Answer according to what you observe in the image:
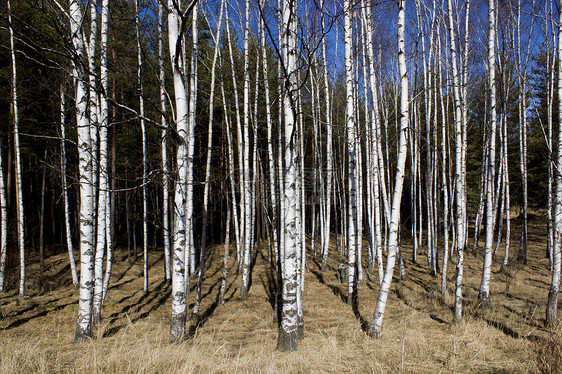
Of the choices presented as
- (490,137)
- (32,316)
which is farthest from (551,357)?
(32,316)

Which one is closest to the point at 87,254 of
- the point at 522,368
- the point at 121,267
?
the point at 522,368

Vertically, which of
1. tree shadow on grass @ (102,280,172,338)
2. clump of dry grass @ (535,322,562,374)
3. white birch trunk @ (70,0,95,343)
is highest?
white birch trunk @ (70,0,95,343)

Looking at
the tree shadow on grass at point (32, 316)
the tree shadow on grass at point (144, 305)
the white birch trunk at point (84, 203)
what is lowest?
the tree shadow on grass at point (144, 305)

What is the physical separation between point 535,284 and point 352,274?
248 inches

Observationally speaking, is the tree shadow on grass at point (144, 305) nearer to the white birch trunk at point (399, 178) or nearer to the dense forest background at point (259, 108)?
the dense forest background at point (259, 108)

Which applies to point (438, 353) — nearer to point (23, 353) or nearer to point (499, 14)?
point (23, 353)

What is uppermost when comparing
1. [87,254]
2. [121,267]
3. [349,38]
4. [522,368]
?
[349,38]

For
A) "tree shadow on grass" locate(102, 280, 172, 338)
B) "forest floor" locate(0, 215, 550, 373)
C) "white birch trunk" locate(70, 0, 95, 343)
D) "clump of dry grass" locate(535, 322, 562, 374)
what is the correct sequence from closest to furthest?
1. "clump of dry grass" locate(535, 322, 562, 374)
2. "forest floor" locate(0, 215, 550, 373)
3. "white birch trunk" locate(70, 0, 95, 343)
4. "tree shadow on grass" locate(102, 280, 172, 338)

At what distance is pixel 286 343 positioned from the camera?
196 inches

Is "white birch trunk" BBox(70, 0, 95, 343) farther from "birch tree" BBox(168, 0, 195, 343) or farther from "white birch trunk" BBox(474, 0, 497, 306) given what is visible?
"white birch trunk" BBox(474, 0, 497, 306)

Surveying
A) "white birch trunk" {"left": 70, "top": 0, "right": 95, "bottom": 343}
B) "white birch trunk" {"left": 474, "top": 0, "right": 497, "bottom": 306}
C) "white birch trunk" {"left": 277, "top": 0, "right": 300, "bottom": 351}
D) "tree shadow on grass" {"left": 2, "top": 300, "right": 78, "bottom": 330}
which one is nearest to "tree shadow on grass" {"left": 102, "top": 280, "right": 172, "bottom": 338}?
"white birch trunk" {"left": 70, "top": 0, "right": 95, "bottom": 343}

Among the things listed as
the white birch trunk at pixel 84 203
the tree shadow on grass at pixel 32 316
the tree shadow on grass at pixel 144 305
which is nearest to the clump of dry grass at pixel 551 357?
the white birch trunk at pixel 84 203

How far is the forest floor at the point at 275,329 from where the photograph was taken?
409 centimetres

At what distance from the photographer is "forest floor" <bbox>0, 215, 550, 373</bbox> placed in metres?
4.09
